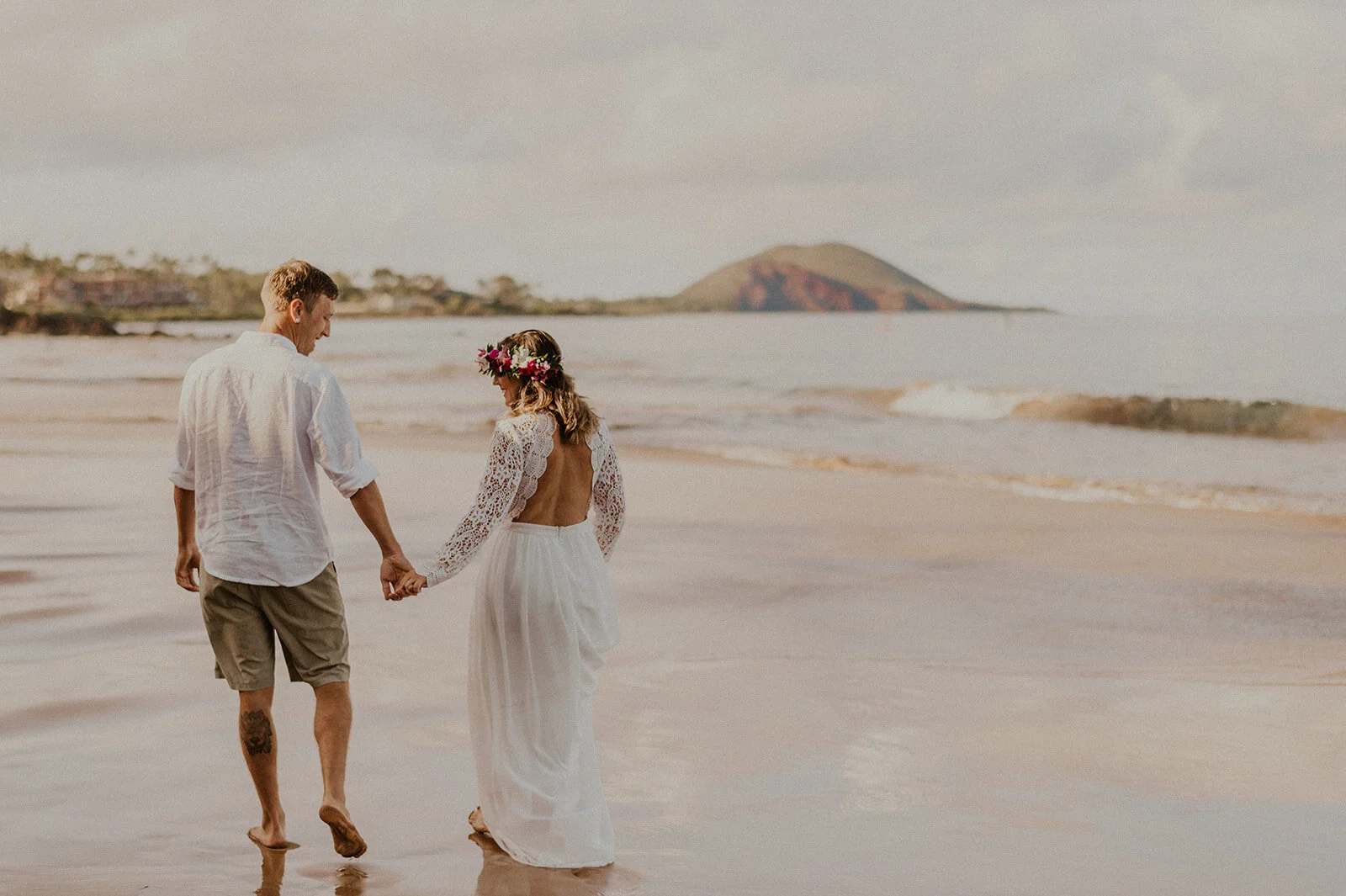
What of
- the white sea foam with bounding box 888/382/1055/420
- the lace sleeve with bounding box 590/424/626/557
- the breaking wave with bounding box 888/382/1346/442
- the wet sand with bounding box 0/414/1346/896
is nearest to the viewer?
the wet sand with bounding box 0/414/1346/896

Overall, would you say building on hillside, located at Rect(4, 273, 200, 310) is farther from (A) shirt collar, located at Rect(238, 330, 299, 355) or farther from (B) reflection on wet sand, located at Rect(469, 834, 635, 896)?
(B) reflection on wet sand, located at Rect(469, 834, 635, 896)

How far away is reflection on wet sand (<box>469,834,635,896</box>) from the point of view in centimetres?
405

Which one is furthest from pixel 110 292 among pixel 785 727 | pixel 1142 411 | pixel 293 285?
pixel 293 285

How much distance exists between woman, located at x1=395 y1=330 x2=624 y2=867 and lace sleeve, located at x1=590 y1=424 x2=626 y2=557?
0.08 m

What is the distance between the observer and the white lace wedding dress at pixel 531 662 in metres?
4.32

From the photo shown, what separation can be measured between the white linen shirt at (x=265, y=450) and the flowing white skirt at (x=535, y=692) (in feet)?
2.08

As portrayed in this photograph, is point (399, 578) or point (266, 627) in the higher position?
point (399, 578)

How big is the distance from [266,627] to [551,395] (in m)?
1.25

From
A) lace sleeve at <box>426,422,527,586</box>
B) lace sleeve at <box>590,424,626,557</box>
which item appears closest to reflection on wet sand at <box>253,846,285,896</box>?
lace sleeve at <box>426,422,527,586</box>

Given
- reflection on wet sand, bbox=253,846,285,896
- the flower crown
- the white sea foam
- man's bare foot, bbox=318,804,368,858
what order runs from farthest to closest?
the white sea foam < the flower crown < man's bare foot, bbox=318,804,368,858 < reflection on wet sand, bbox=253,846,285,896

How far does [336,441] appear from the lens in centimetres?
411

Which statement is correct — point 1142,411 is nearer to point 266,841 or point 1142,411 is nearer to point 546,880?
point 546,880

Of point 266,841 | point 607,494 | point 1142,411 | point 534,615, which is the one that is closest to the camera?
point 266,841

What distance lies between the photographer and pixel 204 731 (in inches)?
222
